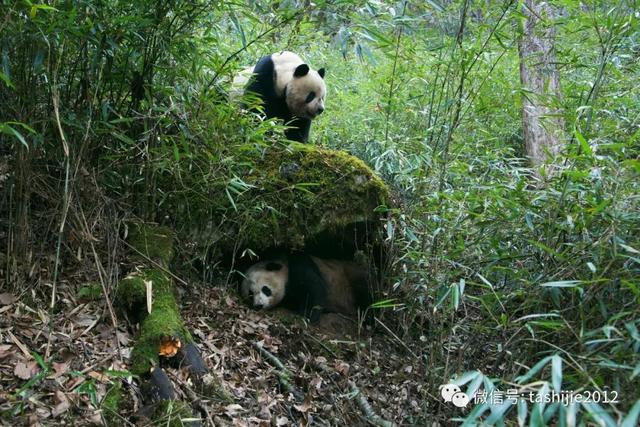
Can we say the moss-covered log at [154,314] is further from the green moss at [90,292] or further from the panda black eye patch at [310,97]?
the panda black eye patch at [310,97]

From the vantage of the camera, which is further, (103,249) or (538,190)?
(103,249)

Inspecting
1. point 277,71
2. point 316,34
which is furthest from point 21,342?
point 277,71

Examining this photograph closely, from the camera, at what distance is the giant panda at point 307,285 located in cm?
455

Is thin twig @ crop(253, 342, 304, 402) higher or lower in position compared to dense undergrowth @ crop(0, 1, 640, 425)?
lower

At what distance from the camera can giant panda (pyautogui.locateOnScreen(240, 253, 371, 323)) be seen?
179 inches

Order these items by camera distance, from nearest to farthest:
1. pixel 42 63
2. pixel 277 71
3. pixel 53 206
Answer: pixel 42 63 < pixel 53 206 < pixel 277 71

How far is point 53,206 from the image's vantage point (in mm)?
3156

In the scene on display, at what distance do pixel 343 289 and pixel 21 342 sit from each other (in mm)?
2853

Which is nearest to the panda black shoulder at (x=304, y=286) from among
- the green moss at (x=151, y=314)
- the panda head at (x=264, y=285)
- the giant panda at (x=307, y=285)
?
the giant panda at (x=307, y=285)

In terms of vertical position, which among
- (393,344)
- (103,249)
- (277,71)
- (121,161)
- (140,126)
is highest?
(277,71)

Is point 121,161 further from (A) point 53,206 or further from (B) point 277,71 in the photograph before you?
(B) point 277,71

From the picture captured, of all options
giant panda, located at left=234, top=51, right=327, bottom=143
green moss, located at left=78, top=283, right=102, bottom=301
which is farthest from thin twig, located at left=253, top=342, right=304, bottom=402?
giant panda, located at left=234, top=51, right=327, bottom=143

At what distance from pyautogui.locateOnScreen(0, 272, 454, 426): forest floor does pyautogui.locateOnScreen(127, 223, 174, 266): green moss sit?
0.39m

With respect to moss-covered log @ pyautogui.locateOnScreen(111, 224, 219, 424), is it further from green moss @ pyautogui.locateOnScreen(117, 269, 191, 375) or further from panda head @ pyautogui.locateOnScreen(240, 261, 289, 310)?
panda head @ pyautogui.locateOnScreen(240, 261, 289, 310)
